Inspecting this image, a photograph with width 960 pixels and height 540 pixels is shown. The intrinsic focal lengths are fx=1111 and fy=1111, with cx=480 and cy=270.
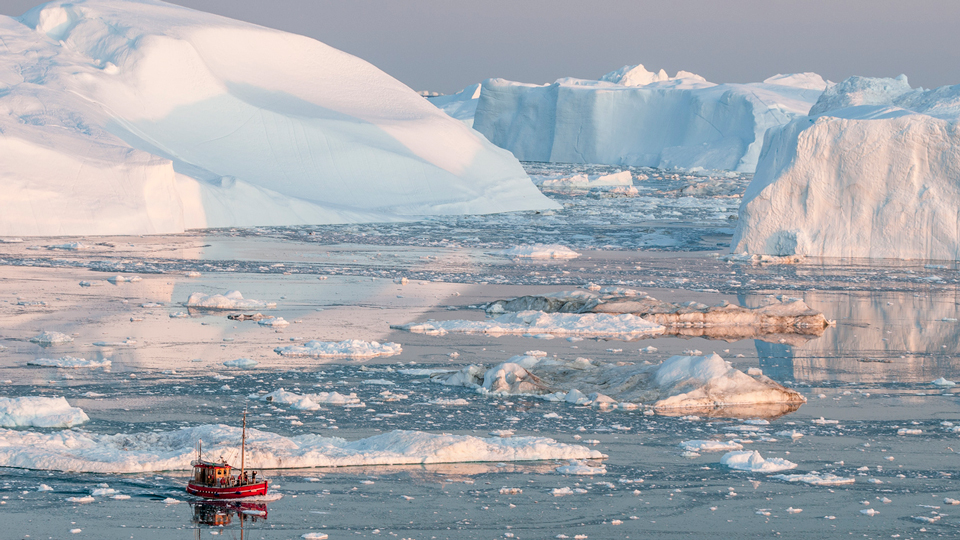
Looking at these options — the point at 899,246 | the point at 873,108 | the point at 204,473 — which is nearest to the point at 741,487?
the point at 204,473

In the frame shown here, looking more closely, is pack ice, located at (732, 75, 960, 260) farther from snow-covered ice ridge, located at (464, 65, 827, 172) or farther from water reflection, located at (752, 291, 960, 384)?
snow-covered ice ridge, located at (464, 65, 827, 172)

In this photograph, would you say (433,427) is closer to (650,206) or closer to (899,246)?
(899,246)

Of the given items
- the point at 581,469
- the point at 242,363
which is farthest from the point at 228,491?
the point at 242,363

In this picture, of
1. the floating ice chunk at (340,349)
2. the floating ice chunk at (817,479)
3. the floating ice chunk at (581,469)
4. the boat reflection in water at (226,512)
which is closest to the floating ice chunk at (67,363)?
the floating ice chunk at (340,349)

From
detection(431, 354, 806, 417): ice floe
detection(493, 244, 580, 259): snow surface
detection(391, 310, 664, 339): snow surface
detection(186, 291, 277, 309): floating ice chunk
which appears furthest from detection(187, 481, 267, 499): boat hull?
detection(493, 244, 580, 259): snow surface

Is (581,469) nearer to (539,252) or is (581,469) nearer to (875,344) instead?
(875,344)

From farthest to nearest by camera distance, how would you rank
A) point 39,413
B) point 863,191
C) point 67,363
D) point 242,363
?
point 863,191 → point 242,363 → point 67,363 → point 39,413
